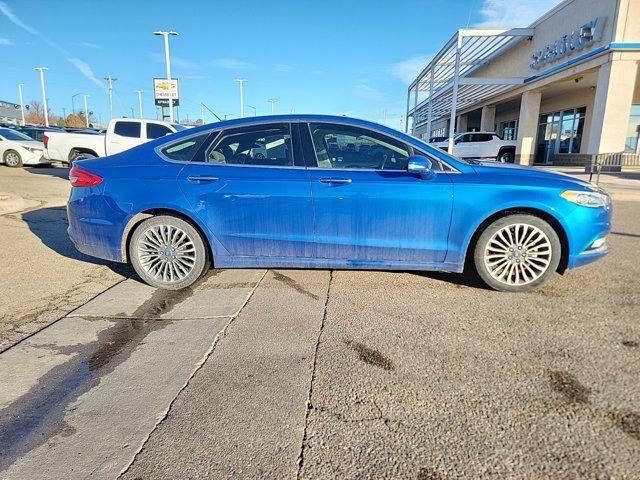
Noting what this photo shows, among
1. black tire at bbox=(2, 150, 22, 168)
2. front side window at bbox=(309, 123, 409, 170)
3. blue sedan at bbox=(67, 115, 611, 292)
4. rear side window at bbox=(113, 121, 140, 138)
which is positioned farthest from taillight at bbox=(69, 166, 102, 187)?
black tire at bbox=(2, 150, 22, 168)

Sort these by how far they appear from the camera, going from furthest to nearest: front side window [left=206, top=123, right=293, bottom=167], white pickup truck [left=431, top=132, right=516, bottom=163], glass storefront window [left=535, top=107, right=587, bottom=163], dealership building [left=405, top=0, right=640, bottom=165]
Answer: glass storefront window [left=535, top=107, right=587, bottom=163] < white pickup truck [left=431, top=132, right=516, bottom=163] < dealership building [left=405, top=0, right=640, bottom=165] < front side window [left=206, top=123, right=293, bottom=167]

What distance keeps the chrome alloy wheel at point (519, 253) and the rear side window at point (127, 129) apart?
10975mm

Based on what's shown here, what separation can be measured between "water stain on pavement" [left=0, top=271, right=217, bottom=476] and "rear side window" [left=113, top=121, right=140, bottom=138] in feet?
31.9

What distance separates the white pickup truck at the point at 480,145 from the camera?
841 inches

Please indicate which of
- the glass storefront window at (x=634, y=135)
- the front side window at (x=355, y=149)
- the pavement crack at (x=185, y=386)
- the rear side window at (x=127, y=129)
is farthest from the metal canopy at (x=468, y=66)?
the pavement crack at (x=185, y=386)

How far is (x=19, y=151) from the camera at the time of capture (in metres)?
15.1

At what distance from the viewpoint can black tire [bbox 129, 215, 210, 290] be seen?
392cm

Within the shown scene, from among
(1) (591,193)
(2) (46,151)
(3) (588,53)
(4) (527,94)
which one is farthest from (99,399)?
(4) (527,94)

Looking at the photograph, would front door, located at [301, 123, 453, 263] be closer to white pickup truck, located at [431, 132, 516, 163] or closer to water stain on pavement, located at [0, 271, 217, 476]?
water stain on pavement, located at [0, 271, 217, 476]

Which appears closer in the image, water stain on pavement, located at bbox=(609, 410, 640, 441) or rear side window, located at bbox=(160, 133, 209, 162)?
water stain on pavement, located at bbox=(609, 410, 640, 441)

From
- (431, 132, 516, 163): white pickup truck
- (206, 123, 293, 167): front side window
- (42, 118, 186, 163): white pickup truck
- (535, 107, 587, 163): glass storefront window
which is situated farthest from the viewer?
(535, 107, 587, 163): glass storefront window

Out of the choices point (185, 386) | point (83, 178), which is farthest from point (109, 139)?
point (185, 386)

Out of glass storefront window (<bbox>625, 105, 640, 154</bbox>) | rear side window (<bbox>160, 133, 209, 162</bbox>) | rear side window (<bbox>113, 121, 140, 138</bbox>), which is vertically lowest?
rear side window (<bbox>160, 133, 209, 162</bbox>)

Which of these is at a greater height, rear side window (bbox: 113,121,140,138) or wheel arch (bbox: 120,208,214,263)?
rear side window (bbox: 113,121,140,138)
